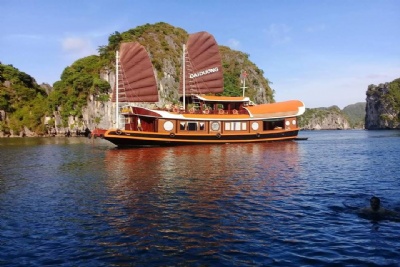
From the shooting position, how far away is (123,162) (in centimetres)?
2391

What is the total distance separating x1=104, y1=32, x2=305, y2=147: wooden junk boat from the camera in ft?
117

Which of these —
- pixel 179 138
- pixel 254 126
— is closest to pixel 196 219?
pixel 179 138

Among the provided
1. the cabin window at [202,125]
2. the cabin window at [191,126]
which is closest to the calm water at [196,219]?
the cabin window at [191,126]

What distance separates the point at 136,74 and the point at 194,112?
25.9 ft

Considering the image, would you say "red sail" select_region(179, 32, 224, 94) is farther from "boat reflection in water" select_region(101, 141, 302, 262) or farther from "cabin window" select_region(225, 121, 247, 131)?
"boat reflection in water" select_region(101, 141, 302, 262)

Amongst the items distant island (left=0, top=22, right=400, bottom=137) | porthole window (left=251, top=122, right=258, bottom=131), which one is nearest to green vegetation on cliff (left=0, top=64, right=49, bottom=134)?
distant island (left=0, top=22, right=400, bottom=137)

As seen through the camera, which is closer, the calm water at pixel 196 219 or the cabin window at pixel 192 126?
the calm water at pixel 196 219

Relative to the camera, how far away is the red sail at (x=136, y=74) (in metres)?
35.6

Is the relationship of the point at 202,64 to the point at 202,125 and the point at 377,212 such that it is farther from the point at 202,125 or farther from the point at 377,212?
the point at 377,212

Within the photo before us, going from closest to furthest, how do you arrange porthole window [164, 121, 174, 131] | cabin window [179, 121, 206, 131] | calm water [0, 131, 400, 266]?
1. calm water [0, 131, 400, 266]
2. porthole window [164, 121, 174, 131]
3. cabin window [179, 121, 206, 131]

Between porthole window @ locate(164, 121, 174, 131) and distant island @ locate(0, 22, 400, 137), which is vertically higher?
distant island @ locate(0, 22, 400, 137)

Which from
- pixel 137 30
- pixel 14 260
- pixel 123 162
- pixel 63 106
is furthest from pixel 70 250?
pixel 137 30

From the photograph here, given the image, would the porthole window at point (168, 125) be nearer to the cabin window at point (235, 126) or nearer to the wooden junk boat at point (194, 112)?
the wooden junk boat at point (194, 112)

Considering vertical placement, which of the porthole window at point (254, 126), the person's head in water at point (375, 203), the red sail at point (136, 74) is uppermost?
the red sail at point (136, 74)
